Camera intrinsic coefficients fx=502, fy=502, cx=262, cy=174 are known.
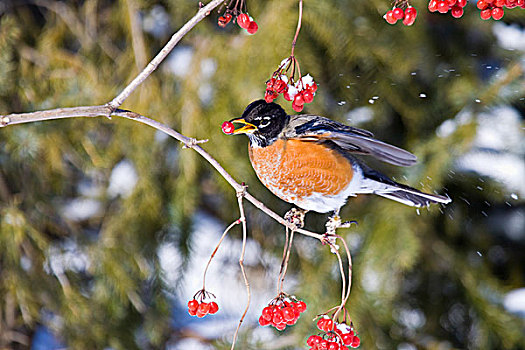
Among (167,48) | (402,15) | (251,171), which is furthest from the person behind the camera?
(251,171)

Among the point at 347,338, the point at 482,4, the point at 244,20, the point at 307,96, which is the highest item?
the point at 244,20

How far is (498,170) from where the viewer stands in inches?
63.4

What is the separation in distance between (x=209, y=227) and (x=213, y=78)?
2.79ft

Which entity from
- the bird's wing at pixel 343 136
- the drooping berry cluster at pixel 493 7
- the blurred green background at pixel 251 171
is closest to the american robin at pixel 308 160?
the bird's wing at pixel 343 136

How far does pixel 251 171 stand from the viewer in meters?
1.41

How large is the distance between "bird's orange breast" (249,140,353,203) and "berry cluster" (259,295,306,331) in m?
0.14

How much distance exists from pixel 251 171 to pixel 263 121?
2.78ft

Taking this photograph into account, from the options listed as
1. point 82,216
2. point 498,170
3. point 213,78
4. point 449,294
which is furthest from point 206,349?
point 498,170

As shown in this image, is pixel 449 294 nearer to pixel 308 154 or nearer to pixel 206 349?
pixel 206 349

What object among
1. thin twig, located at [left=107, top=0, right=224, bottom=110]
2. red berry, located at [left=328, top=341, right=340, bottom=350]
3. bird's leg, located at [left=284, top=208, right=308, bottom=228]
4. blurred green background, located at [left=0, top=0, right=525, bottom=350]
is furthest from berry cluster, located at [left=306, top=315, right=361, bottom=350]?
blurred green background, located at [left=0, top=0, right=525, bottom=350]

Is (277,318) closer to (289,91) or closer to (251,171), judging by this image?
(289,91)

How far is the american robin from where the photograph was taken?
1.89ft

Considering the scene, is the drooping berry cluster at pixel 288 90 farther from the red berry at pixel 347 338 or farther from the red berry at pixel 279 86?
the red berry at pixel 347 338

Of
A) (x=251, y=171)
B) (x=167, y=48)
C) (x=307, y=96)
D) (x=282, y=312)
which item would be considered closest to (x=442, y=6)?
(x=307, y=96)
